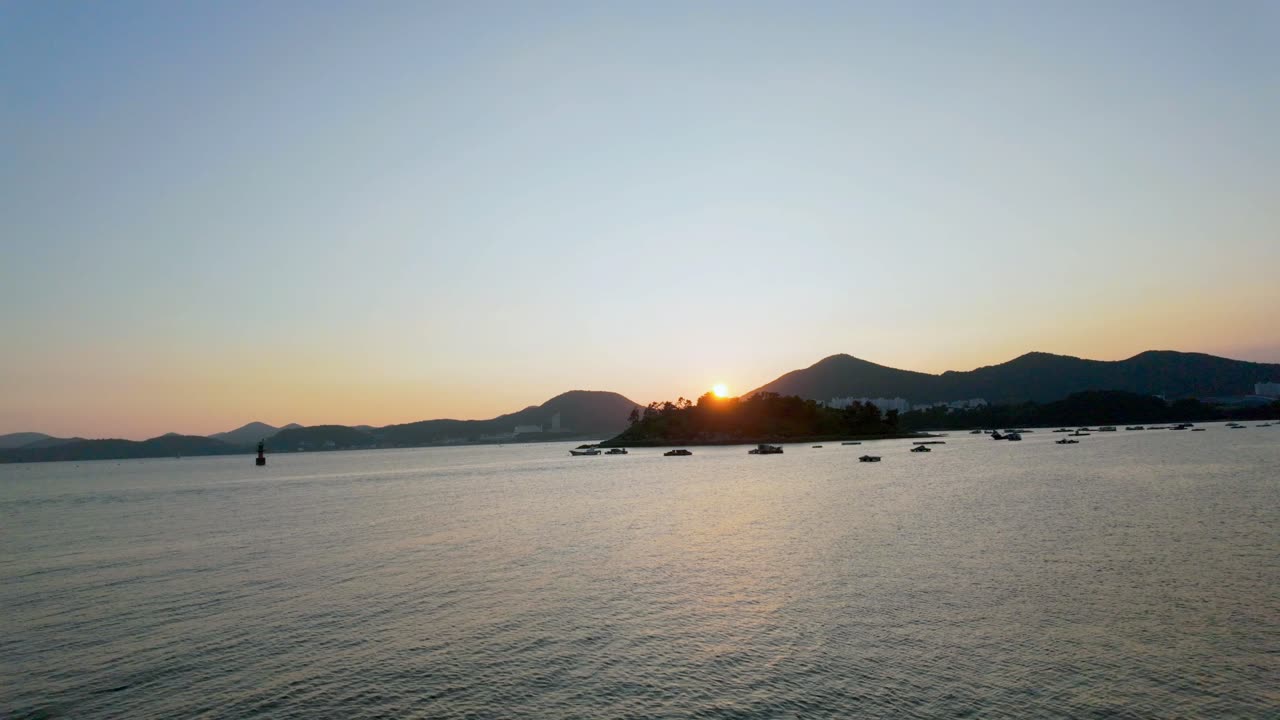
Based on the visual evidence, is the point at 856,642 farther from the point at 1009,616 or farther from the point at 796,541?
the point at 796,541

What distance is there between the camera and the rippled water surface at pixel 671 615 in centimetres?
2367

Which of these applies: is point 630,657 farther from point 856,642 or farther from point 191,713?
point 191,713

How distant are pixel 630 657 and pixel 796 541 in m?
30.8

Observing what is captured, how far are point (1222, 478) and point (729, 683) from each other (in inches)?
3994

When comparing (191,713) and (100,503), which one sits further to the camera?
(100,503)

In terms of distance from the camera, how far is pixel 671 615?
1337 inches

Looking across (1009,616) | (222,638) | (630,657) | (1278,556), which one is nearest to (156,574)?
(222,638)

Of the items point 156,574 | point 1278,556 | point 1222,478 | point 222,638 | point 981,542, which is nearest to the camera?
point 222,638

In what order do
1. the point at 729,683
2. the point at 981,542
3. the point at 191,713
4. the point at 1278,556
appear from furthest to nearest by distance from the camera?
1. the point at 981,542
2. the point at 1278,556
3. the point at 729,683
4. the point at 191,713

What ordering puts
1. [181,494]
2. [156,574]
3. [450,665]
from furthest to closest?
1. [181,494]
2. [156,574]
3. [450,665]

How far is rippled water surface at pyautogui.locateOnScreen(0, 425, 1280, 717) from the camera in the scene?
23672mm

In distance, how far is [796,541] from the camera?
5584cm

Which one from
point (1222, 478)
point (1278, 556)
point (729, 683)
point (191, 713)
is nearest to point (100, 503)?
point (191, 713)

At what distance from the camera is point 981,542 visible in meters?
51.8
